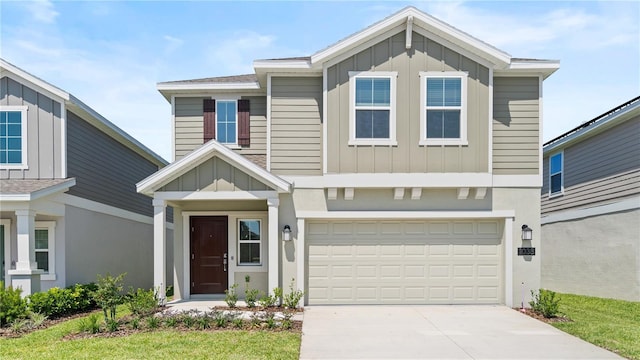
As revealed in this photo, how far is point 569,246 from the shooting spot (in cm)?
1628

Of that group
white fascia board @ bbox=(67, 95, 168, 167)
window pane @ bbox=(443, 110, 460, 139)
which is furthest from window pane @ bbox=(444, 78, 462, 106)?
white fascia board @ bbox=(67, 95, 168, 167)

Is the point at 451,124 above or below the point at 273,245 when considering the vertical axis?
above

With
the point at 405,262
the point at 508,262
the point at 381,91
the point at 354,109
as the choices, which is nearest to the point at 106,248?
the point at 354,109

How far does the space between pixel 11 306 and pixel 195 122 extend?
5769mm

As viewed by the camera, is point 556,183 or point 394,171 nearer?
point 394,171

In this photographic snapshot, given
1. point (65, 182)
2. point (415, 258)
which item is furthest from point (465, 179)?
point (65, 182)

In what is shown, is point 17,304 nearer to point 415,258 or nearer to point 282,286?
point 282,286

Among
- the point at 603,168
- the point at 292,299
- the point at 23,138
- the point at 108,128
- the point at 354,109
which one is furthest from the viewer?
the point at 603,168

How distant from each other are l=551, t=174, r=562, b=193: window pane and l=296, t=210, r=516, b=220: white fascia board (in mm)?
6979

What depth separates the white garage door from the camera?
11836 millimetres

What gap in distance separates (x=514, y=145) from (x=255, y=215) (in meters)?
6.49

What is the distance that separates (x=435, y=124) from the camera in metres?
11.4

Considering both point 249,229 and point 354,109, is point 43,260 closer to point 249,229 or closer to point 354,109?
point 249,229

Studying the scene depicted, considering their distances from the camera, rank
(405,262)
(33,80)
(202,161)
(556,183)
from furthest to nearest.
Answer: (556,183) → (33,80) → (405,262) → (202,161)
